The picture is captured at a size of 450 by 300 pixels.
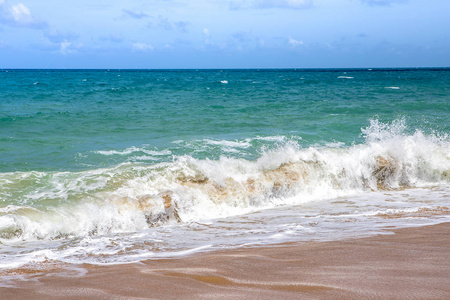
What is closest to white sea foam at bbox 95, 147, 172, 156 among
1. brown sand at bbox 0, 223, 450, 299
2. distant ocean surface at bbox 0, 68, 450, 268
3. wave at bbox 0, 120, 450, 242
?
distant ocean surface at bbox 0, 68, 450, 268

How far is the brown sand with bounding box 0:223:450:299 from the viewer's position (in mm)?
2910

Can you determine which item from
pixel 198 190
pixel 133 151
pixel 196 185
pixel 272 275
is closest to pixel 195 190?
pixel 198 190

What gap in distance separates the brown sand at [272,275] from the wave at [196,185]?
213 cm

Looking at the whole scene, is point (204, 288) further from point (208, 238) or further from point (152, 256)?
point (208, 238)

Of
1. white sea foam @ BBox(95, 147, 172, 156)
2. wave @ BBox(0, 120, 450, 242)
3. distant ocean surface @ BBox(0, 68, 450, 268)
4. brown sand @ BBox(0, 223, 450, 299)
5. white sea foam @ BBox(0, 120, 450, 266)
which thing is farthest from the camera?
white sea foam @ BBox(95, 147, 172, 156)

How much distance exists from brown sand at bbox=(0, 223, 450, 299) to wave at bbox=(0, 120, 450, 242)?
2132 mm

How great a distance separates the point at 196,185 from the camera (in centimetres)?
746

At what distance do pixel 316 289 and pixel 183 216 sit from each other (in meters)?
3.94

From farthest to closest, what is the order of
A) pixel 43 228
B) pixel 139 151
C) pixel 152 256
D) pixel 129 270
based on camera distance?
1. pixel 139 151
2. pixel 43 228
3. pixel 152 256
4. pixel 129 270

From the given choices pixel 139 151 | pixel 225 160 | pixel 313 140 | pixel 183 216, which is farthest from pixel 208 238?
pixel 313 140

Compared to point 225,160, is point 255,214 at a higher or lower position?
lower

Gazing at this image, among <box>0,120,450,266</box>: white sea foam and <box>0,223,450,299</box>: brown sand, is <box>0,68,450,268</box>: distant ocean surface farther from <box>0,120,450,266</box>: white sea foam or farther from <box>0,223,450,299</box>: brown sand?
<box>0,223,450,299</box>: brown sand

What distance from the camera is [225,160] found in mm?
8469

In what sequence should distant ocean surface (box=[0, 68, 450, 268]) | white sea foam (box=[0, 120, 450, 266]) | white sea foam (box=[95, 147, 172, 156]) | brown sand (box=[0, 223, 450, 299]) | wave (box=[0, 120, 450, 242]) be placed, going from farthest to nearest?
white sea foam (box=[95, 147, 172, 156]), wave (box=[0, 120, 450, 242]), white sea foam (box=[0, 120, 450, 266]), distant ocean surface (box=[0, 68, 450, 268]), brown sand (box=[0, 223, 450, 299])
